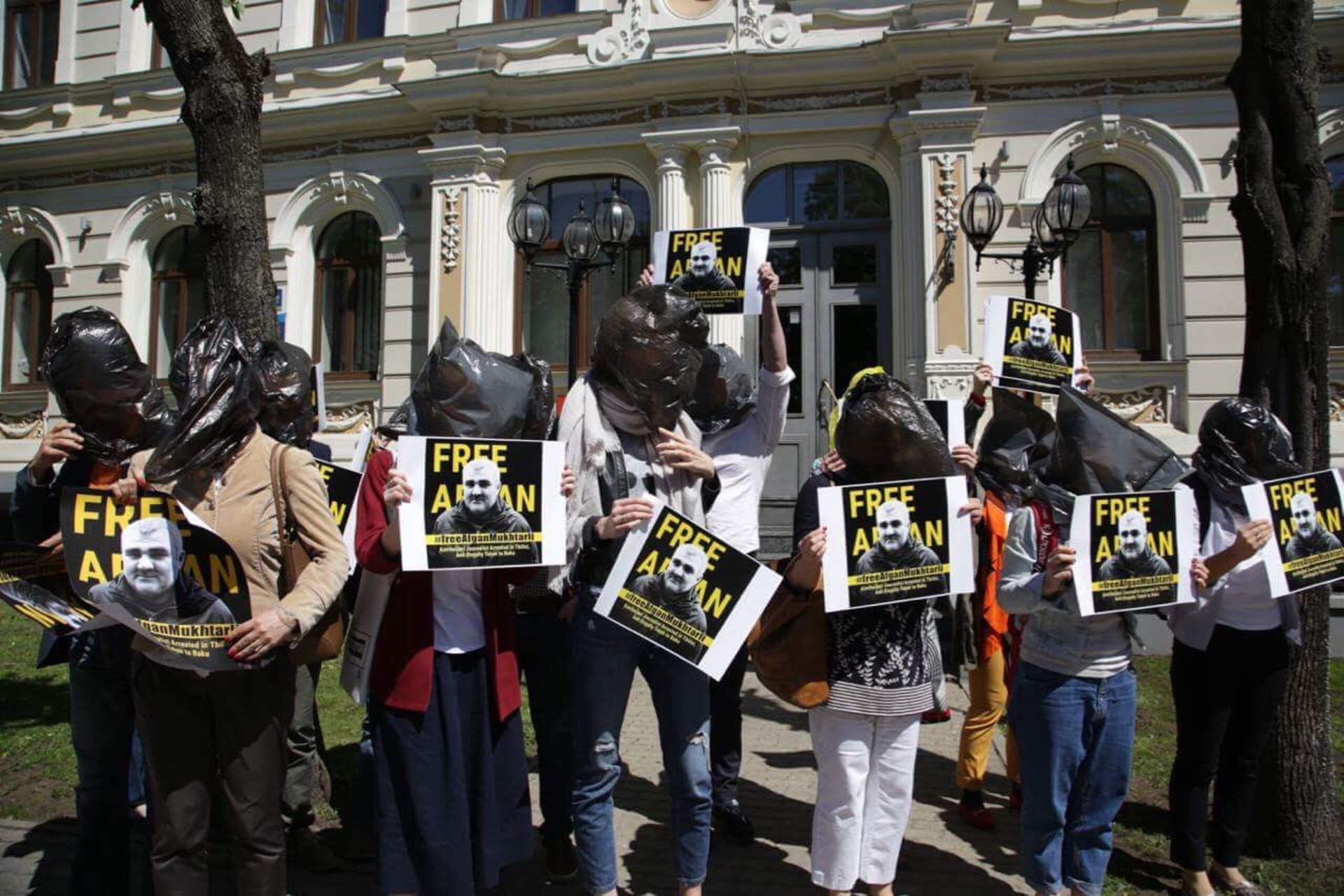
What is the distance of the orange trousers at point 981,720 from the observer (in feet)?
14.8

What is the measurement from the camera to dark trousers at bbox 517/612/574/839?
3859mm

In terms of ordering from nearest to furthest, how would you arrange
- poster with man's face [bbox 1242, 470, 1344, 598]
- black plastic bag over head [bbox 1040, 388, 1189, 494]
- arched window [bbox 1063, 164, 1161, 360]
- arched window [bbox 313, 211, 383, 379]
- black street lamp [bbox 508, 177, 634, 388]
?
black plastic bag over head [bbox 1040, 388, 1189, 494] < poster with man's face [bbox 1242, 470, 1344, 598] < black street lamp [bbox 508, 177, 634, 388] < arched window [bbox 1063, 164, 1161, 360] < arched window [bbox 313, 211, 383, 379]

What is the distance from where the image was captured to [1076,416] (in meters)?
3.42

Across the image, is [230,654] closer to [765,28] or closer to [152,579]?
[152,579]

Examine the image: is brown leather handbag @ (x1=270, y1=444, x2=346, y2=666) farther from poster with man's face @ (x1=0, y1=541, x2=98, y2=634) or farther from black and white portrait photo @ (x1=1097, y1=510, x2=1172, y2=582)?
black and white portrait photo @ (x1=1097, y1=510, x2=1172, y2=582)

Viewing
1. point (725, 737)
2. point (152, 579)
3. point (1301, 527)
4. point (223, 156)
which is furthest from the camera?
point (223, 156)

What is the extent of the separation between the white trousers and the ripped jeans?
0.44 metres

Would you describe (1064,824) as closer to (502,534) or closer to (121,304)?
(502,534)

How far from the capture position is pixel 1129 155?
1091 centimetres

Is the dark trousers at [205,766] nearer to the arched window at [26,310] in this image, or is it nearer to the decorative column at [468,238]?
the decorative column at [468,238]

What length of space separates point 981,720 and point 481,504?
2.95m

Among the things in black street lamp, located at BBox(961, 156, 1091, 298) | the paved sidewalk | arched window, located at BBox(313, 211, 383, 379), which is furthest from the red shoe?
arched window, located at BBox(313, 211, 383, 379)

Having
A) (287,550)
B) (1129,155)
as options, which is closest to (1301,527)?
(287,550)

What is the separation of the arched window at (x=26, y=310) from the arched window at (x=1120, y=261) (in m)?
16.3
